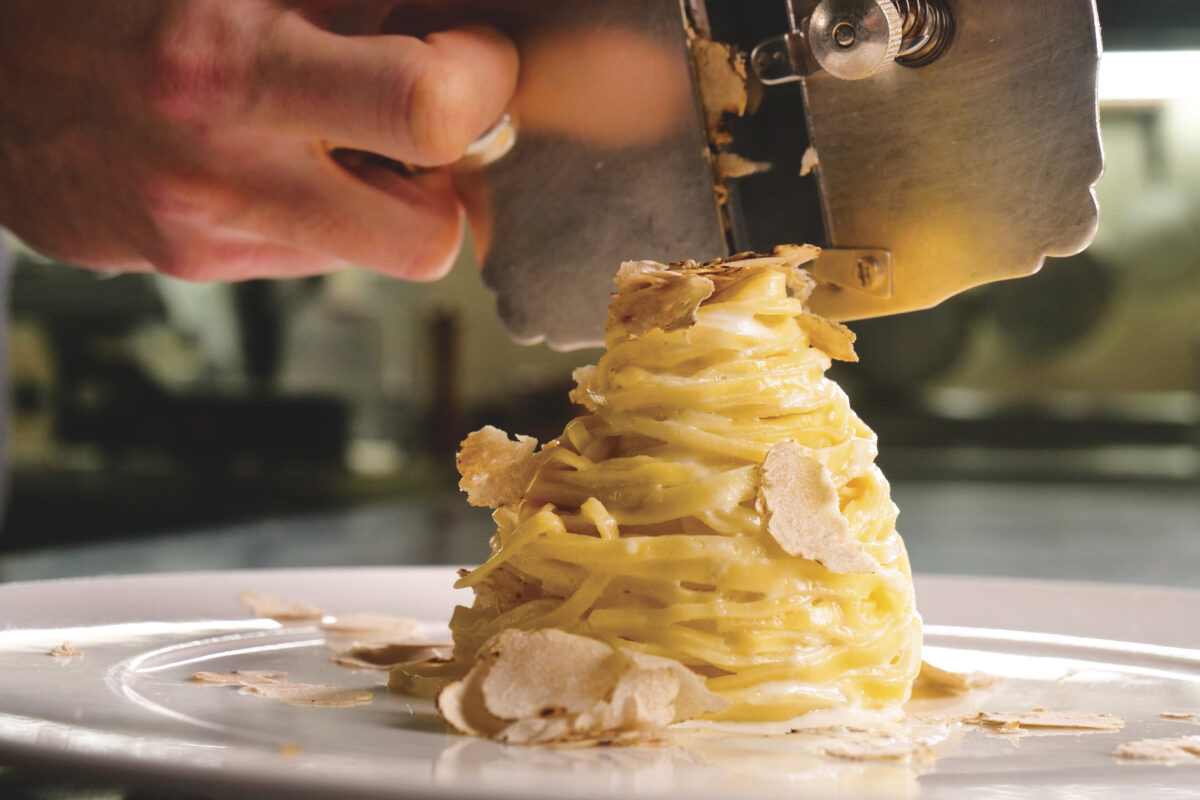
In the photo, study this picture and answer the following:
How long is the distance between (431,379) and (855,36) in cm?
522

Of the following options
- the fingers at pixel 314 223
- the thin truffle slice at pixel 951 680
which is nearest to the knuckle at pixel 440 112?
the fingers at pixel 314 223

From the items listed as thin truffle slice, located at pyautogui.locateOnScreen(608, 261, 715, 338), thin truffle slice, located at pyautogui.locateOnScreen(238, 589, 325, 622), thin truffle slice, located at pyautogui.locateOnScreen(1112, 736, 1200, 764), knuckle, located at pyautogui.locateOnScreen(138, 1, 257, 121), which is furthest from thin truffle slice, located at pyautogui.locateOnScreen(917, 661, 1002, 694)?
knuckle, located at pyautogui.locateOnScreen(138, 1, 257, 121)

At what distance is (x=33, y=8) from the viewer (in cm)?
187

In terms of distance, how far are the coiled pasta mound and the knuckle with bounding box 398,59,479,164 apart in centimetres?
35

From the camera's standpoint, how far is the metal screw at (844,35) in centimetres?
97

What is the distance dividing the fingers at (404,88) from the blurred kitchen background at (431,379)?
10.8 feet

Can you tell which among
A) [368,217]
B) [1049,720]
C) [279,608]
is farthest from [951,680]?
[368,217]

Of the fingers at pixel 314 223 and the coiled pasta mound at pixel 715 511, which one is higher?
the fingers at pixel 314 223

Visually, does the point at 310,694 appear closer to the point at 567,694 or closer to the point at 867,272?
the point at 567,694

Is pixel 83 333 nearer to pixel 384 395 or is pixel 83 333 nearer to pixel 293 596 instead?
pixel 384 395

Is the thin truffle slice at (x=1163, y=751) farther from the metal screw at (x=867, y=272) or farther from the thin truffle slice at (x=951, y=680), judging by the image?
the metal screw at (x=867, y=272)

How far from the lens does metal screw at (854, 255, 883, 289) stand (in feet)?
3.73

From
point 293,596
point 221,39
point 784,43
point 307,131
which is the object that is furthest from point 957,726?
point 221,39

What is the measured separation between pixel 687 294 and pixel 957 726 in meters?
0.41
